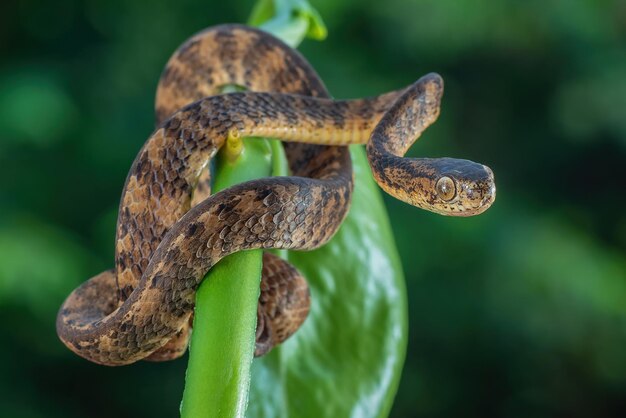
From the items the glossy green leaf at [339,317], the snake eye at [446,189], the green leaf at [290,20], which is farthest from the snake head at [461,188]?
the green leaf at [290,20]

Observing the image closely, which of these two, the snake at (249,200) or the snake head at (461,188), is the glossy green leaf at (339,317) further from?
the snake head at (461,188)

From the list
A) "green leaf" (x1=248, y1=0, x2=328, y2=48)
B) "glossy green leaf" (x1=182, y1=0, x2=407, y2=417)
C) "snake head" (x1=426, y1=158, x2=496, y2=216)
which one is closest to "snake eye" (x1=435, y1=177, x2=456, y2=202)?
"snake head" (x1=426, y1=158, x2=496, y2=216)

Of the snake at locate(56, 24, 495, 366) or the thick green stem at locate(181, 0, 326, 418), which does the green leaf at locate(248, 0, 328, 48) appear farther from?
the thick green stem at locate(181, 0, 326, 418)

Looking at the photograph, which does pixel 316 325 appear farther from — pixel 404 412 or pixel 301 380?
pixel 404 412

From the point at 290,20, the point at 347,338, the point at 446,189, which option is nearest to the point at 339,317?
the point at 347,338

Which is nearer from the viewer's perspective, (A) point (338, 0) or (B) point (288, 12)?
(B) point (288, 12)

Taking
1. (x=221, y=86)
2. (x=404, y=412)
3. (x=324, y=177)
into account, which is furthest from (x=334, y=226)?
(x=404, y=412)

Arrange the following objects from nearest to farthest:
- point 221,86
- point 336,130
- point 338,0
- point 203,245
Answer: point 203,245 < point 336,130 < point 221,86 < point 338,0
